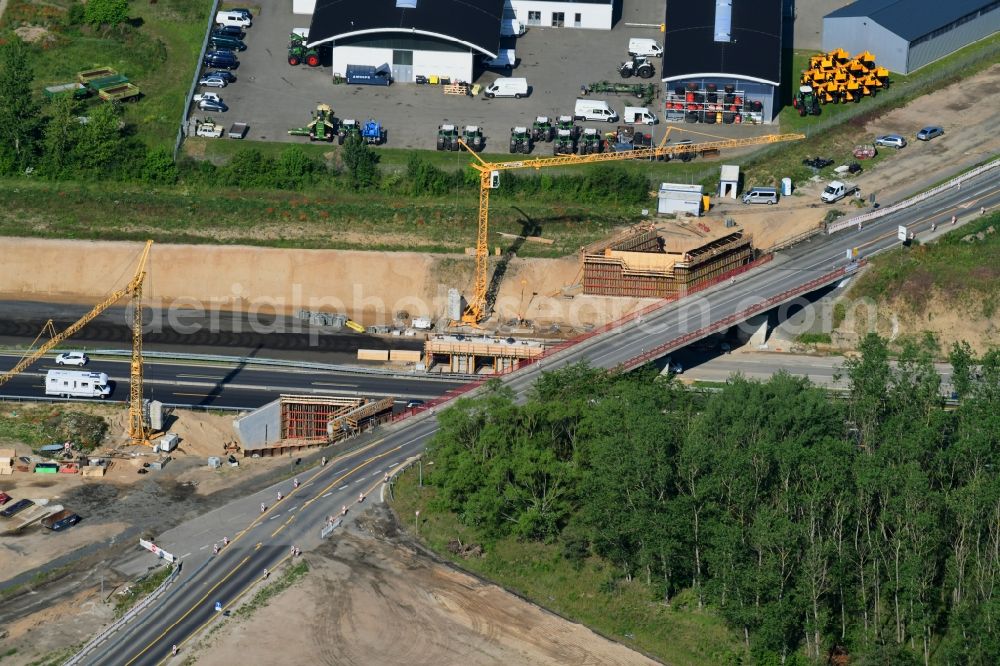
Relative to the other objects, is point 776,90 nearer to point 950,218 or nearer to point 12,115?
point 950,218

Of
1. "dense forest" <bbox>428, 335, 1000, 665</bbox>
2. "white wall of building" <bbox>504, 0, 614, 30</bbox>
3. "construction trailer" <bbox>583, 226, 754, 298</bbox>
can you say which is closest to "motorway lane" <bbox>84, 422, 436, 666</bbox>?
"dense forest" <bbox>428, 335, 1000, 665</bbox>

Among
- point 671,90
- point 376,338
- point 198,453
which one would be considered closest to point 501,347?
point 376,338

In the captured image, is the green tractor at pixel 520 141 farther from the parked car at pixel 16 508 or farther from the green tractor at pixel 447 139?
the parked car at pixel 16 508

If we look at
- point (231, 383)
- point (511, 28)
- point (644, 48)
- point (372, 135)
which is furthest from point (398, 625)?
point (511, 28)

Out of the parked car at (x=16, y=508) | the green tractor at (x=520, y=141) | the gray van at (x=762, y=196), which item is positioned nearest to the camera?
the parked car at (x=16, y=508)

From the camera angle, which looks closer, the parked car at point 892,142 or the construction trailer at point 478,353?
the construction trailer at point 478,353

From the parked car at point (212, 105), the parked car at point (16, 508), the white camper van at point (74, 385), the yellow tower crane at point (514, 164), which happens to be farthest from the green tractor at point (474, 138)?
the parked car at point (16, 508)

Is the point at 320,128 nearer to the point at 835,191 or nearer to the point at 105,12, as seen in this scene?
the point at 105,12
